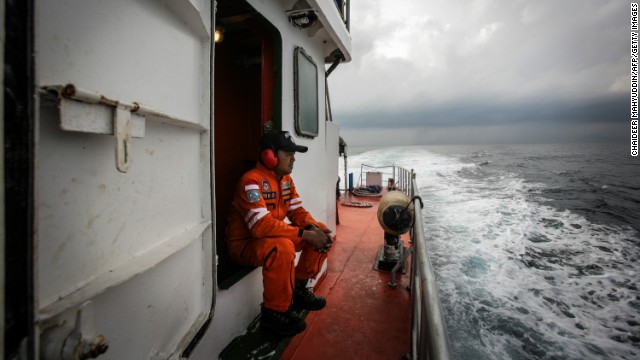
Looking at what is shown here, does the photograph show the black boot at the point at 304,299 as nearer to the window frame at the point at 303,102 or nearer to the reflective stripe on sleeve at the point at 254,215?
the reflective stripe on sleeve at the point at 254,215

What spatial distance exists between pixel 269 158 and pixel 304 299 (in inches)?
51.1

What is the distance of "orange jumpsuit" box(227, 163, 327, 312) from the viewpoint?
2.10 metres

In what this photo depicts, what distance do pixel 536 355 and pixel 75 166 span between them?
5.39 meters

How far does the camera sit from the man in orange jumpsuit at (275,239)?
212cm

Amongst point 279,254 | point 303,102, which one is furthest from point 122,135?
point 303,102

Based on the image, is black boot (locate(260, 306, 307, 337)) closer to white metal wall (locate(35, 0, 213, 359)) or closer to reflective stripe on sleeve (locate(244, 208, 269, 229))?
reflective stripe on sleeve (locate(244, 208, 269, 229))

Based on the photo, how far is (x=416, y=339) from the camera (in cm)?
211

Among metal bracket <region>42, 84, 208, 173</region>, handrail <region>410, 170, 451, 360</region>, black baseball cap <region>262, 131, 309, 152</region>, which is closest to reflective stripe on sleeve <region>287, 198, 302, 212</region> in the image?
black baseball cap <region>262, 131, 309, 152</region>

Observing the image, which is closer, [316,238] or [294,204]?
[316,238]

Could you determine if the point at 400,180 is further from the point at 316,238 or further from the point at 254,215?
the point at 254,215

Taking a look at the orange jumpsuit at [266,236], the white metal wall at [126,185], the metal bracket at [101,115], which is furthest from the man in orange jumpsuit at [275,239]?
the metal bracket at [101,115]

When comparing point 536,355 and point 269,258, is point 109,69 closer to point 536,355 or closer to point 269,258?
point 269,258

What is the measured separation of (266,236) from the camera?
2193mm

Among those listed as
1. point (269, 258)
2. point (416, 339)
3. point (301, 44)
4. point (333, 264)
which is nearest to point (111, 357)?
point (269, 258)
